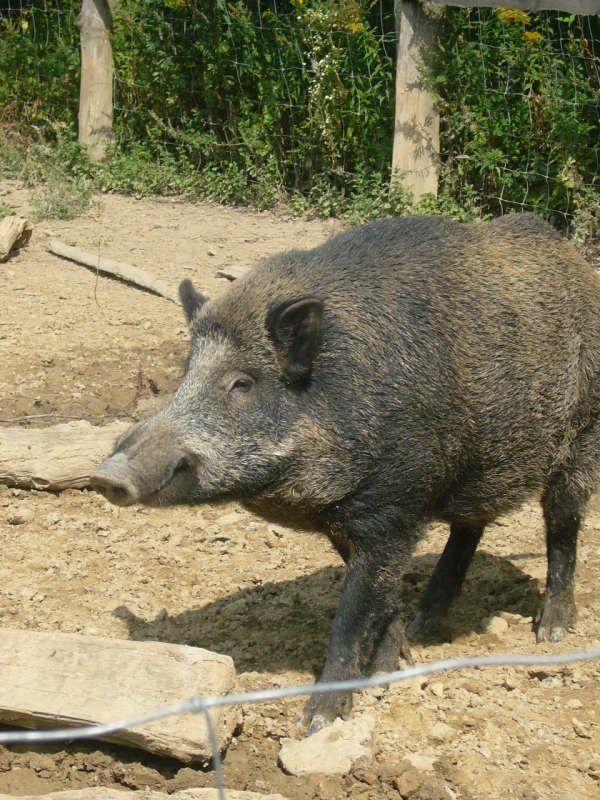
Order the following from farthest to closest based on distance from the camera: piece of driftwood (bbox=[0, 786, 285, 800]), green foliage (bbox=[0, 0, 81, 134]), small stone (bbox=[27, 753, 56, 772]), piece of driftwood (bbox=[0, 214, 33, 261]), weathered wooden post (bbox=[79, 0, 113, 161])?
green foliage (bbox=[0, 0, 81, 134]) → weathered wooden post (bbox=[79, 0, 113, 161]) → piece of driftwood (bbox=[0, 214, 33, 261]) → small stone (bbox=[27, 753, 56, 772]) → piece of driftwood (bbox=[0, 786, 285, 800])

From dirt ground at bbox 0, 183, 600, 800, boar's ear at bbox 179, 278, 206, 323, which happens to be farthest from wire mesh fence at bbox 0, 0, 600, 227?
boar's ear at bbox 179, 278, 206, 323

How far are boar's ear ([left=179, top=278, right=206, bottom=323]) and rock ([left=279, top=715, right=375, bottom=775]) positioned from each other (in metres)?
1.75

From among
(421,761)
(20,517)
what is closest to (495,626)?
(421,761)

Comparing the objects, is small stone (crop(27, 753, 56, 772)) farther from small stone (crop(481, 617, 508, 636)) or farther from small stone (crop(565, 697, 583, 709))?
small stone (crop(481, 617, 508, 636))

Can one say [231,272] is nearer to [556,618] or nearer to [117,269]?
[117,269]

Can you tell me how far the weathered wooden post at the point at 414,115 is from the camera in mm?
9633

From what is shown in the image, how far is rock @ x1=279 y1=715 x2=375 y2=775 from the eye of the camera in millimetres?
3955

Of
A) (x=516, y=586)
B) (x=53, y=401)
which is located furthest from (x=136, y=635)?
(x=53, y=401)

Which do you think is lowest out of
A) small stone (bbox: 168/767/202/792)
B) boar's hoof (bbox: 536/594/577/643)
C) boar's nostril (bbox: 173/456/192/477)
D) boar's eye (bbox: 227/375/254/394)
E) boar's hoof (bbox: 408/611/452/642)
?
boar's hoof (bbox: 408/611/452/642)

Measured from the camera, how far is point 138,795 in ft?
11.3

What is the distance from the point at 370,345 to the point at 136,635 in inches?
68.4

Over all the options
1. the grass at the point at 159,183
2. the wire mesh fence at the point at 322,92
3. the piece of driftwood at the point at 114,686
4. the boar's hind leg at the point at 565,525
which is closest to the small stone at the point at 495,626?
the boar's hind leg at the point at 565,525

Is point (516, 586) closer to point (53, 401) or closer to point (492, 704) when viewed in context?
point (492, 704)

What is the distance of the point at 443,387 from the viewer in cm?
447
